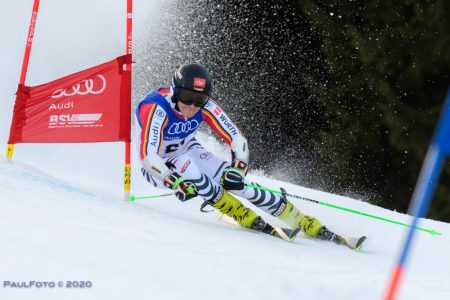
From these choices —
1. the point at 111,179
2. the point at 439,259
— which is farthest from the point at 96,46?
the point at 439,259

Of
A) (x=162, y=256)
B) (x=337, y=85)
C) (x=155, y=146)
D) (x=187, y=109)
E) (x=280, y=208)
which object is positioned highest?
(x=337, y=85)

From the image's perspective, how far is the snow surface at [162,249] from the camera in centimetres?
277

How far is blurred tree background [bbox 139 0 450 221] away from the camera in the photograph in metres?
12.3

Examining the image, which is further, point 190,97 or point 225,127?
point 225,127

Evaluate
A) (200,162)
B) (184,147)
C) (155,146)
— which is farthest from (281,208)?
(155,146)

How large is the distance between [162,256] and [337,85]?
404 inches

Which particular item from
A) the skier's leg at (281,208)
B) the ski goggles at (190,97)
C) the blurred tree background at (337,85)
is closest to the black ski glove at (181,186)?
the skier's leg at (281,208)

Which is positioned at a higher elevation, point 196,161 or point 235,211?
point 196,161

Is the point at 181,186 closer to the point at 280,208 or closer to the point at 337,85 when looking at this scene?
the point at 280,208

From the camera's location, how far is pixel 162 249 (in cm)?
338

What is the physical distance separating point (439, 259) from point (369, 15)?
8.72 m

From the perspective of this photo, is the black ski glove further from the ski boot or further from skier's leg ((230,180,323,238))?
the ski boot

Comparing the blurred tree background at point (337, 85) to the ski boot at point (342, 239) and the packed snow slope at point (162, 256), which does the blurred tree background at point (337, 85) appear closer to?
the ski boot at point (342, 239)

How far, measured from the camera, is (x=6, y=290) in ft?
8.17
